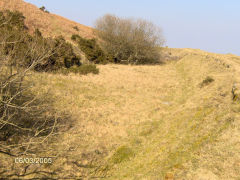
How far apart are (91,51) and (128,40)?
29.0ft

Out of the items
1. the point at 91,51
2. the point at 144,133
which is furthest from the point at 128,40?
the point at 144,133

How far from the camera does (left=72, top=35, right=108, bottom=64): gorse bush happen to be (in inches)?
1133

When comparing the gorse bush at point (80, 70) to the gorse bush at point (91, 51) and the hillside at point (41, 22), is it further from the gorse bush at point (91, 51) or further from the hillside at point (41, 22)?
the hillside at point (41, 22)

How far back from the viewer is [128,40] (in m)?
35.2

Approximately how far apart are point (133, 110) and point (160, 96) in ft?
14.5

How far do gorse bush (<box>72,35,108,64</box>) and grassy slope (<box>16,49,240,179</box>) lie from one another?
11.0m

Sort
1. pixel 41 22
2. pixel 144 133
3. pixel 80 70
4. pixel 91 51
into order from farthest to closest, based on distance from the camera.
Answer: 1. pixel 41 22
2. pixel 91 51
3. pixel 80 70
4. pixel 144 133

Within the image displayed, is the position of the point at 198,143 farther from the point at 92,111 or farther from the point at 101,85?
the point at 101,85

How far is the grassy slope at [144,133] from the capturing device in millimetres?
6270

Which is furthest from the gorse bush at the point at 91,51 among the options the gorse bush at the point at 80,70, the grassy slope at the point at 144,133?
the grassy slope at the point at 144,133

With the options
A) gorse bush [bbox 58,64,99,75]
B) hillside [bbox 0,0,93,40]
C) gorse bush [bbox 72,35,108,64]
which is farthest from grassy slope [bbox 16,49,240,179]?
hillside [bbox 0,0,93,40]

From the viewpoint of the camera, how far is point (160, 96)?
17.6 m

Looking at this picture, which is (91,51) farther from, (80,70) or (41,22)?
(41,22)

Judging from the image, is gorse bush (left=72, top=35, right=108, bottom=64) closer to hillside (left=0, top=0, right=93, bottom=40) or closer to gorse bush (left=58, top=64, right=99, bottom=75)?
hillside (left=0, top=0, right=93, bottom=40)
